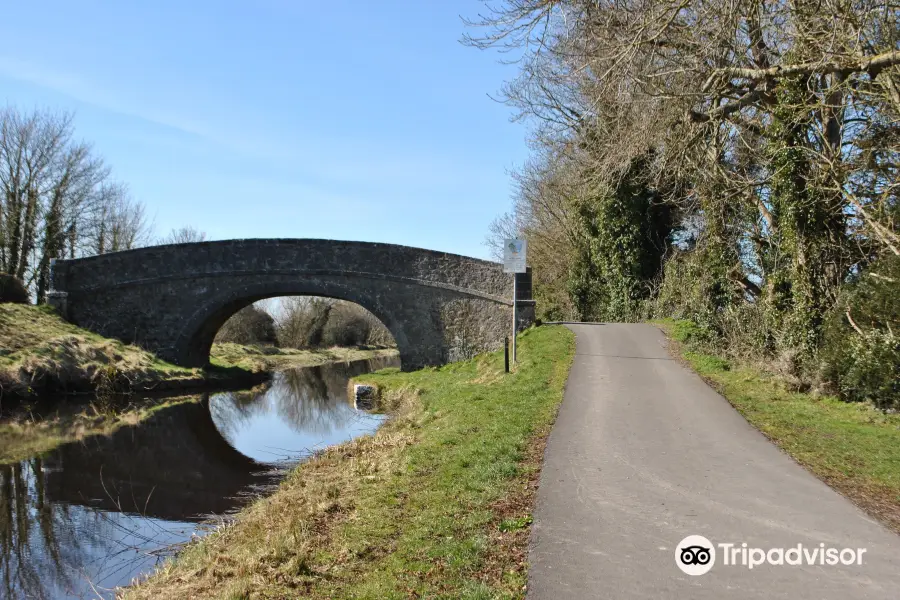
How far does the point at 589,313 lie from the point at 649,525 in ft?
55.9

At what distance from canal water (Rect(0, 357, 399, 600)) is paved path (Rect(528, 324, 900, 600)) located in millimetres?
3834

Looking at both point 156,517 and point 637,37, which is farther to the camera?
point 637,37

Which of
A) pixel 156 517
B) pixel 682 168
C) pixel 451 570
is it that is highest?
pixel 682 168

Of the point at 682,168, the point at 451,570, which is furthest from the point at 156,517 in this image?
the point at 682,168

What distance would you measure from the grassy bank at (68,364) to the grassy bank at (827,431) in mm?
14854

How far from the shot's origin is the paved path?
140 inches

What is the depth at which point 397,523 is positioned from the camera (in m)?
4.84

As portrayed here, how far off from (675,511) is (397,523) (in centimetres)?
211

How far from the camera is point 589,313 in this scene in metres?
21.1

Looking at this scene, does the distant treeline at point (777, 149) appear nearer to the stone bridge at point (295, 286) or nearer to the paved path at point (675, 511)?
the paved path at point (675, 511)

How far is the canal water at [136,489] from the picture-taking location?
241 inches

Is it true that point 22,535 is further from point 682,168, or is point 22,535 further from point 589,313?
point 589,313

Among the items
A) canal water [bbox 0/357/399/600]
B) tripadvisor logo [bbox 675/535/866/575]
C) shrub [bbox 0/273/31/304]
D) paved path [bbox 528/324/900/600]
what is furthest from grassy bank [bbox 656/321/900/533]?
shrub [bbox 0/273/31/304]

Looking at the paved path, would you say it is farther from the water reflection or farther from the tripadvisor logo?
the water reflection
